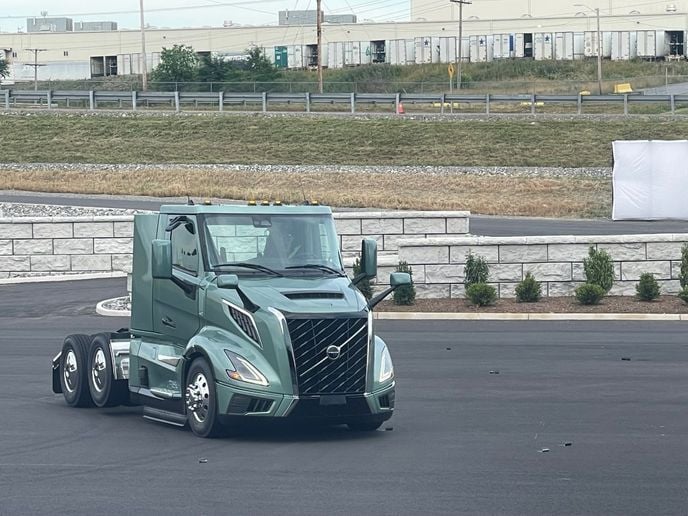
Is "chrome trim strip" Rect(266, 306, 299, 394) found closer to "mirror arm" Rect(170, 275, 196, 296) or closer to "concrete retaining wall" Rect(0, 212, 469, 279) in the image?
"mirror arm" Rect(170, 275, 196, 296)

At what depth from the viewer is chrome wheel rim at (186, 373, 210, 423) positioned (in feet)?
39.4

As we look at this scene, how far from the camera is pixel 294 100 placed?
225 ft

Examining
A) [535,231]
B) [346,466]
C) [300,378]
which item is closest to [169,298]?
[300,378]

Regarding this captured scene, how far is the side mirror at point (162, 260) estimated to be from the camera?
40.7 ft

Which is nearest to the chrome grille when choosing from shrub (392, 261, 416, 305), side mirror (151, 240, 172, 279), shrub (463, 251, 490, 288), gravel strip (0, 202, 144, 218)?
side mirror (151, 240, 172, 279)

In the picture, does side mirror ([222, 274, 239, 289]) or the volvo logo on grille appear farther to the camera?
side mirror ([222, 274, 239, 289])

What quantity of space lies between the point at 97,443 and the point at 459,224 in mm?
18484

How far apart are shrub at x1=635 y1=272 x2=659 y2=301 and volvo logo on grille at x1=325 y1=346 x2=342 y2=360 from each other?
42.9 ft

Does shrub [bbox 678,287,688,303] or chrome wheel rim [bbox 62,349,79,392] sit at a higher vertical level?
chrome wheel rim [bbox 62,349,79,392]

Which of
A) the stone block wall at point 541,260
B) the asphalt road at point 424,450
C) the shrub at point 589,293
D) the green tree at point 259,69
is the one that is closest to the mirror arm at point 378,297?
the asphalt road at point 424,450

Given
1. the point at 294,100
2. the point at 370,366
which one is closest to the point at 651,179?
the point at 370,366

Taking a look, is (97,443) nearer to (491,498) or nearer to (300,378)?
(300,378)

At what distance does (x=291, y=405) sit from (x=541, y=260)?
13594 millimetres

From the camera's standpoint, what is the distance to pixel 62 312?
23.5m
